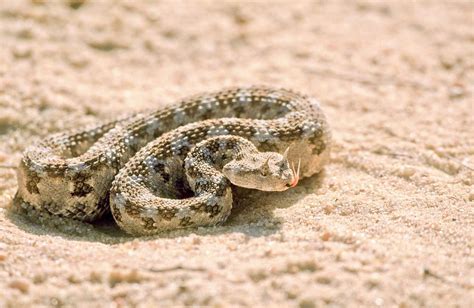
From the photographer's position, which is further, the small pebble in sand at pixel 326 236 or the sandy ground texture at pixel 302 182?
the small pebble in sand at pixel 326 236

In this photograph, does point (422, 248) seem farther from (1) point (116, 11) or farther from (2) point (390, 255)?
(1) point (116, 11)

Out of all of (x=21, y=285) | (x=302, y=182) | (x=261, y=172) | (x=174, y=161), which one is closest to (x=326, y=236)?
(x=261, y=172)

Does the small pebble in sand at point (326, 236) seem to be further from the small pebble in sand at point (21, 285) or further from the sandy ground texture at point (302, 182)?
the small pebble in sand at point (21, 285)

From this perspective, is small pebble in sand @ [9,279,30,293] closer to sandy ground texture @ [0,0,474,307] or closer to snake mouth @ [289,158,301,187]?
sandy ground texture @ [0,0,474,307]

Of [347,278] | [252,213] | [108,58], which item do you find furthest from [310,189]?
[108,58]

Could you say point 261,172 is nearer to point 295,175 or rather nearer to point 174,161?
point 295,175

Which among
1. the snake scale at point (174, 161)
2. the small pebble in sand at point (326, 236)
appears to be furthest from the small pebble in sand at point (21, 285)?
the small pebble in sand at point (326, 236)
